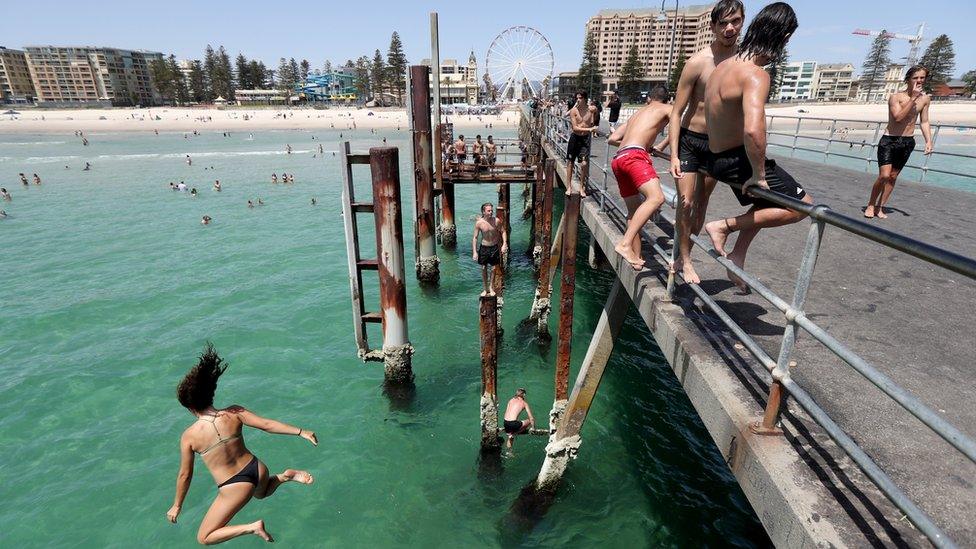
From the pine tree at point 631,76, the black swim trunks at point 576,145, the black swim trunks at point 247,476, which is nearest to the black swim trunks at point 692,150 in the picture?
the black swim trunks at point 247,476

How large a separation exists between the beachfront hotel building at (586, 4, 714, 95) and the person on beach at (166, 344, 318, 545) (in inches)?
5878

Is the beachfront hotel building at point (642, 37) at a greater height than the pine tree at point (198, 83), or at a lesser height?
greater

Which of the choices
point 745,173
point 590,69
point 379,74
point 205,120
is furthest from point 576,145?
point 379,74

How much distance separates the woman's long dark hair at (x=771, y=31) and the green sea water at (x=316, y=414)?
5614 mm

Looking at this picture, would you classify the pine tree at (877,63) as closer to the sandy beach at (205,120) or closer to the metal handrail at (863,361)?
the sandy beach at (205,120)

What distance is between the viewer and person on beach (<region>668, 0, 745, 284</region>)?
11.6 ft

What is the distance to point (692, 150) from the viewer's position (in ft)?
12.7

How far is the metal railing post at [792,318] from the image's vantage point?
2160mm

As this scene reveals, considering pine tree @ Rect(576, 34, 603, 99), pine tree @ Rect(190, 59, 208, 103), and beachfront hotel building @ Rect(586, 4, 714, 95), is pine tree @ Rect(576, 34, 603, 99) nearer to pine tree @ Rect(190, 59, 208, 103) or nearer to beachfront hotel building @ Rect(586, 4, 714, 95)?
beachfront hotel building @ Rect(586, 4, 714, 95)

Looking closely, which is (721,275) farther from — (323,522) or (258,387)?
(258,387)

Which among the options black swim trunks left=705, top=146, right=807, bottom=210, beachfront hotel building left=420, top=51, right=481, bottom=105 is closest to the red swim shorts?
black swim trunks left=705, top=146, right=807, bottom=210

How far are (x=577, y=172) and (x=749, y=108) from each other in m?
6.48

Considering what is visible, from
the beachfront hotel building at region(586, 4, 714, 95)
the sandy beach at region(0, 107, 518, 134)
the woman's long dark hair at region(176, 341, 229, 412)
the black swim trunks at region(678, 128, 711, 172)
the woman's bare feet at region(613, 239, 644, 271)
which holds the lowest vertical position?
the sandy beach at region(0, 107, 518, 134)

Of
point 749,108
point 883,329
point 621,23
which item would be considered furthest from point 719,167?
point 621,23
